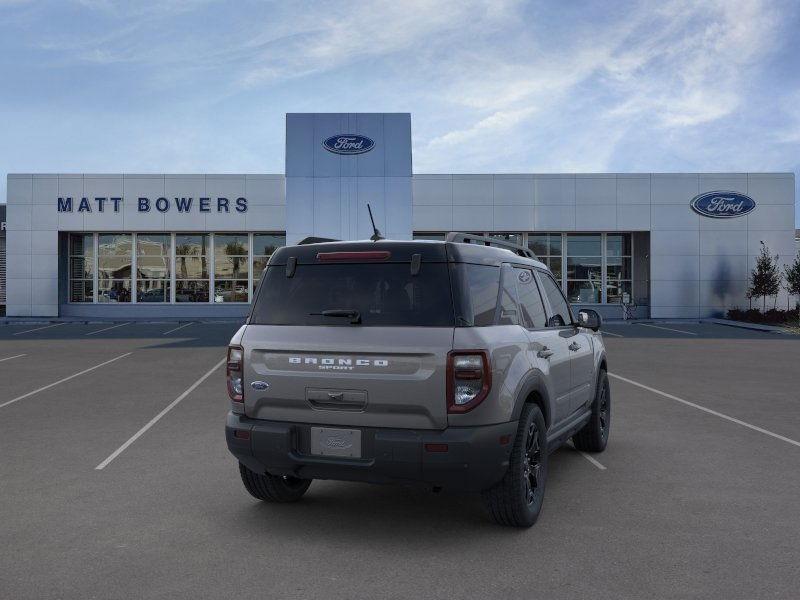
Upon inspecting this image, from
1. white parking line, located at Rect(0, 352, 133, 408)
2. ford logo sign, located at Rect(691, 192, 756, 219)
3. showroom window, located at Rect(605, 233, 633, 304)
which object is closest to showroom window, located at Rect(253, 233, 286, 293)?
showroom window, located at Rect(605, 233, 633, 304)

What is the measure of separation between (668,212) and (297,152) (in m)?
18.7

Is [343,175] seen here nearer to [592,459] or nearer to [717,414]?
[717,414]

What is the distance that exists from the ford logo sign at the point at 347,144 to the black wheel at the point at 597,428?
2088 centimetres

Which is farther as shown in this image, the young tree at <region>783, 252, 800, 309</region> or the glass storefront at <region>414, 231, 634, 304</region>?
the glass storefront at <region>414, 231, 634, 304</region>

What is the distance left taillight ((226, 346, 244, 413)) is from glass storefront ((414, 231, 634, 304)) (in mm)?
31437

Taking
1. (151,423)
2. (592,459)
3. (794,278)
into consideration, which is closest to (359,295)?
(592,459)

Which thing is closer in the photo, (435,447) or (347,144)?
(435,447)

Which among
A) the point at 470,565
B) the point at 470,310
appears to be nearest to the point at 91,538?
the point at 470,565

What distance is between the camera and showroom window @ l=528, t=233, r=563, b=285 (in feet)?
118

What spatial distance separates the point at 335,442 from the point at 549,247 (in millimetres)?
32920

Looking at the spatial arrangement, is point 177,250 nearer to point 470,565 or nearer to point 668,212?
point 668,212

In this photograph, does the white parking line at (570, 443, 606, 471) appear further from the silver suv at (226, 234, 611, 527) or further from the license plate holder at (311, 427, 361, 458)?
the license plate holder at (311, 427, 361, 458)

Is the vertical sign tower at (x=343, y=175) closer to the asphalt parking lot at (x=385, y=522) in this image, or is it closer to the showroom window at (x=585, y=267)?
the showroom window at (x=585, y=267)

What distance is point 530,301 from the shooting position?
5559 mm
